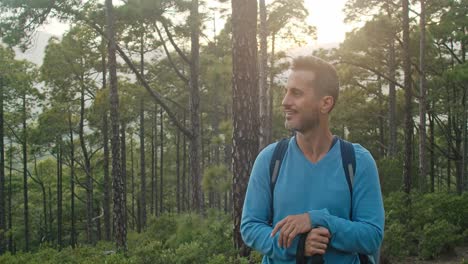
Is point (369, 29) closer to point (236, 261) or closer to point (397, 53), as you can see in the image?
point (397, 53)

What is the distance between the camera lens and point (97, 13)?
15.9m

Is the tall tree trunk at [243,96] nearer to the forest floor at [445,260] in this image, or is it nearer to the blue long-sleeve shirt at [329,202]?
the forest floor at [445,260]

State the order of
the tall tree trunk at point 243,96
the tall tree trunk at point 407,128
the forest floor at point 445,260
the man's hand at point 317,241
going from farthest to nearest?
1. the tall tree trunk at point 407,128
2. the forest floor at point 445,260
3. the tall tree trunk at point 243,96
4. the man's hand at point 317,241

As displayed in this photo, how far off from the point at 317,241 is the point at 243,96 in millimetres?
5714

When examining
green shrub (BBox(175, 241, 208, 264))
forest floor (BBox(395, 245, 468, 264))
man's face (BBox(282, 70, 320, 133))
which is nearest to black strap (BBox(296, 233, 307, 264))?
man's face (BBox(282, 70, 320, 133))

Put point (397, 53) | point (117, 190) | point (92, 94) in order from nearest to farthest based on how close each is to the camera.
Answer: point (117, 190)
point (397, 53)
point (92, 94)

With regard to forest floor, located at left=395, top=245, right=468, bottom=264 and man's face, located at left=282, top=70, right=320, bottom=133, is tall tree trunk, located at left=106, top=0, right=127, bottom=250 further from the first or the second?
man's face, located at left=282, top=70, right=320, bottom=133

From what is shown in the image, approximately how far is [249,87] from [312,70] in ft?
17.7

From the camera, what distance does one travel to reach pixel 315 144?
2.11m

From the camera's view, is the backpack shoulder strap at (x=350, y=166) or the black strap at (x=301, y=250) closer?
the black strap at (x=301, y=250)

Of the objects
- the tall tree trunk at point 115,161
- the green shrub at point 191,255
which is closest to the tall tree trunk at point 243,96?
the green shrub at point 191,255

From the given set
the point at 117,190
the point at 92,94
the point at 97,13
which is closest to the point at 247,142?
the point at 117,190

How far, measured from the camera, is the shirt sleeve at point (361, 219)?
6.27 ft

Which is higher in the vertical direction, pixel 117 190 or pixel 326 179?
pixel 326 179
